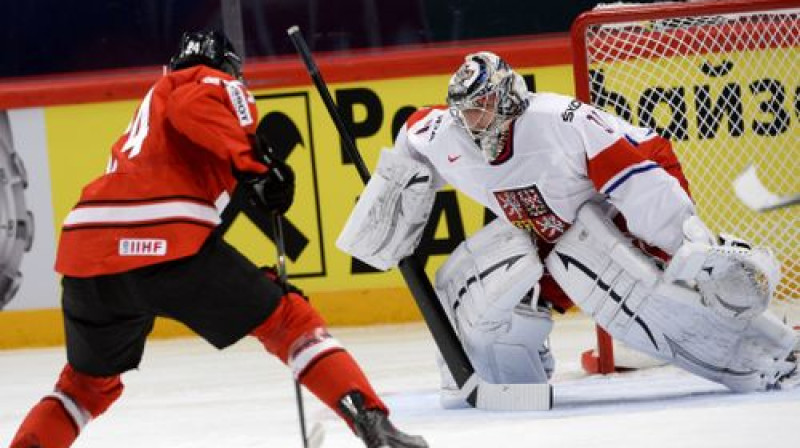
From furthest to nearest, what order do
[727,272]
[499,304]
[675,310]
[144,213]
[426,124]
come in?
[426,124]
[499,304]
[675,310]
[727,272]
[144,213]

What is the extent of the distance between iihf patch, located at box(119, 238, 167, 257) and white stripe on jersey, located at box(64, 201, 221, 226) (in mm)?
48

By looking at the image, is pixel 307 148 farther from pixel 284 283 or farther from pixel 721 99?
pixel 284 283

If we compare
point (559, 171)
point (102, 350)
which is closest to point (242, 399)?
point (559, 171)

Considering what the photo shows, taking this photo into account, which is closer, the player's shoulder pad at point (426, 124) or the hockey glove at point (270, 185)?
the hockey glove at point (270, 185)

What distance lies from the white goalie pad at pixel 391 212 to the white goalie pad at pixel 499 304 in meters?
0.14

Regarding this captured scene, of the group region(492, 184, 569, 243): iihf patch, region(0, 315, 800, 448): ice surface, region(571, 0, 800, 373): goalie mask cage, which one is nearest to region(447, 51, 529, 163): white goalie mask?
region(492, 184, 569, 243): iihf patch

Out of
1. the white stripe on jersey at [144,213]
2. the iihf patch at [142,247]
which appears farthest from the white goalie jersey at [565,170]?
the iihf patch at [142,247]

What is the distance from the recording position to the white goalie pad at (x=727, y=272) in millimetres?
4246

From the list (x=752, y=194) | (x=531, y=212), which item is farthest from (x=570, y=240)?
(x=752, y=194)

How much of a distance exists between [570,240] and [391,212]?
20.2 inches

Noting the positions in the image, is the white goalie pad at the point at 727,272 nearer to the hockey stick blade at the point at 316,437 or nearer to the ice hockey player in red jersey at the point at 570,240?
the ice hockey player in red jersey at the point at 570,240

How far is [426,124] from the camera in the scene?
4668 mm

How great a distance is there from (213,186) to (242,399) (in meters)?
1.78

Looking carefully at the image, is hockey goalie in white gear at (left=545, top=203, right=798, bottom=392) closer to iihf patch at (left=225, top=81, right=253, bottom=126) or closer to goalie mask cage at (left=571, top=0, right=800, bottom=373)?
goalie mask cage at (left=571, top=0, right=800, bottom=373)
